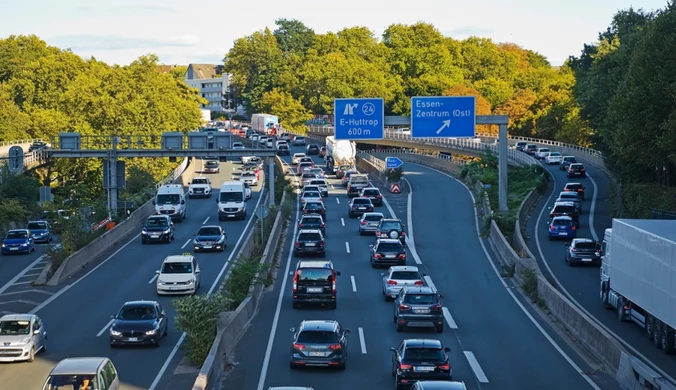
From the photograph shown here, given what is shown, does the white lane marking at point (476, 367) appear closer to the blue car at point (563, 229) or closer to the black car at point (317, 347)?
the black car at point (317, 347)

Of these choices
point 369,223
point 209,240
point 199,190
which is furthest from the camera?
point 199,190

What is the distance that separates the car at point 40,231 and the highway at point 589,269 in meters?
26.1

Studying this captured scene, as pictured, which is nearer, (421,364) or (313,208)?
(421,364)

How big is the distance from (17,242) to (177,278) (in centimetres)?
1641

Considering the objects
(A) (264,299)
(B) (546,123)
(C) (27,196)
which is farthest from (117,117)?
(A) (264,299)

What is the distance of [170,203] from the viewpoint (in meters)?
61.4

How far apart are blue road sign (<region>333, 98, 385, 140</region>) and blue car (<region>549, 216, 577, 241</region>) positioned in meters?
10.1

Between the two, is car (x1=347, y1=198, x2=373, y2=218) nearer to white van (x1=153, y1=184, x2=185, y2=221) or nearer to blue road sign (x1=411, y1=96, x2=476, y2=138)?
white van (x1=153, y1=184, x2=185, y2=221)

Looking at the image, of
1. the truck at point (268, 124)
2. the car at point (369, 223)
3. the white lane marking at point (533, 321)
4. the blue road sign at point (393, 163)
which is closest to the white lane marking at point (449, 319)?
the white lane marking at point (533, 321)

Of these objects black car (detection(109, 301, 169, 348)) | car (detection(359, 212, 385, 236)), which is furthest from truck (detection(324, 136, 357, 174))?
black car (detection(109, 301, 169, 348))

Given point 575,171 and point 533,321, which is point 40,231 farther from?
point 575,171

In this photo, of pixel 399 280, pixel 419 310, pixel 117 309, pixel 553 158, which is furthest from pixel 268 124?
pixel 419 310

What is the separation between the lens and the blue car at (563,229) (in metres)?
52.0

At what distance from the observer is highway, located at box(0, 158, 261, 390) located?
83.1ft
